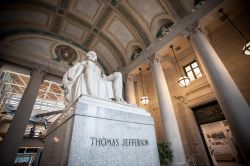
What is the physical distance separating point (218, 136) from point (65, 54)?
48.0 ft

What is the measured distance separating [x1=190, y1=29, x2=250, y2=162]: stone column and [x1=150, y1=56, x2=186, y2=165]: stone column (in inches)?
81.0

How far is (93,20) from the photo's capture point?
9.65m

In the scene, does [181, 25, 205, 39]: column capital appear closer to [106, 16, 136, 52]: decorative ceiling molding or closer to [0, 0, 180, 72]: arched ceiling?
[0, 0, 180, 72]: arched ceiling

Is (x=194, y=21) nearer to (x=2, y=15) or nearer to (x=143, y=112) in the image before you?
(x=143, y=112)

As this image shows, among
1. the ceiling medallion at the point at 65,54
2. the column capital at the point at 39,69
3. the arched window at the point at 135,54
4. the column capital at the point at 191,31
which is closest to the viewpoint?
the column capital at the point at 191,31

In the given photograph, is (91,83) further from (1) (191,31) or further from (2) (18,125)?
(2) (18,125)

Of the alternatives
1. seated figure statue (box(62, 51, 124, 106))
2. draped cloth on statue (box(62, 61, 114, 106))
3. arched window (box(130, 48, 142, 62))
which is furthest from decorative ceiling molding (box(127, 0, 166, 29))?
draped cloth on statue (box(62, 61, 114, 106))

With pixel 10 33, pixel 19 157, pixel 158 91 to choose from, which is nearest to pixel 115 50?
pixel 158 91

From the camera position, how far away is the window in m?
8.30

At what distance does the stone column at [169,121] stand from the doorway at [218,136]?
8.28 ft

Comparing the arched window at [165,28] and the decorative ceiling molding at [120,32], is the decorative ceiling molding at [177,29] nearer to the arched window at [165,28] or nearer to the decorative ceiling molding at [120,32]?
the arched window at [165,28]

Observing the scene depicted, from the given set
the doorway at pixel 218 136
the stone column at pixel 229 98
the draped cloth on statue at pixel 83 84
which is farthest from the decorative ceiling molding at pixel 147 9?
the draped cloth on statue at pixel 83 84

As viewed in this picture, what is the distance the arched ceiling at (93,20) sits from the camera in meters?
8.15

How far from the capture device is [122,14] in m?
9.02
